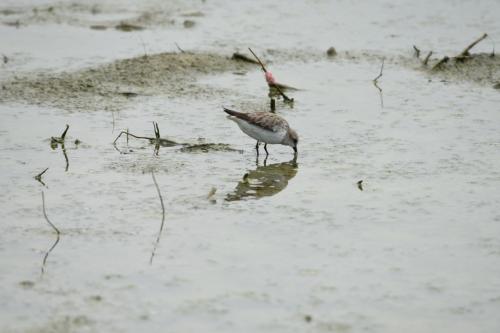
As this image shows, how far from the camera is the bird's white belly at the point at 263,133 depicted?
35.7 feet

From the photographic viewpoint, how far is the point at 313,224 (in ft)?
28.6

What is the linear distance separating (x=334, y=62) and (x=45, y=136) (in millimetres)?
5504

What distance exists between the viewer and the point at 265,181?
1024 cm

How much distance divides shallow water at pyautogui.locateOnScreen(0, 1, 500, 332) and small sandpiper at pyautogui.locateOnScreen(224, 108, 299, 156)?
10.7 inches

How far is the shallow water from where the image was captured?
7.02 m

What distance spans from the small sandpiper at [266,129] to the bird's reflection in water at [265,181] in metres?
0.27

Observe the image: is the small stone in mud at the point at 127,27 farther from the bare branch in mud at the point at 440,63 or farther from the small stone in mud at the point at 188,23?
the bare branch in mud at the point at 440,63

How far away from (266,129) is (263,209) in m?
1.93

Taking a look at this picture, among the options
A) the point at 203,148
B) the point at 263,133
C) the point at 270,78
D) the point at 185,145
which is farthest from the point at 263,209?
the point at 270,78

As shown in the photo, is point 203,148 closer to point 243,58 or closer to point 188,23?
point 243,58

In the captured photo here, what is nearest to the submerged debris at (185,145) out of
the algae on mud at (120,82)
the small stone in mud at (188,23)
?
the algae on mud at (120,82)

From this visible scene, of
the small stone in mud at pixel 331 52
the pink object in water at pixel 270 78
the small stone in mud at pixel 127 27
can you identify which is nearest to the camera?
the pink object in water at pixel 270 78

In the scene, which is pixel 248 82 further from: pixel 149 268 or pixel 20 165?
pixel 149 268

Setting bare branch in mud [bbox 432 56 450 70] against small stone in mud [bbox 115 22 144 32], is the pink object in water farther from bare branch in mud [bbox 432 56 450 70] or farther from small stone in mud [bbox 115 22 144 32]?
small stone in mud [bbox 115 22 144 32]
